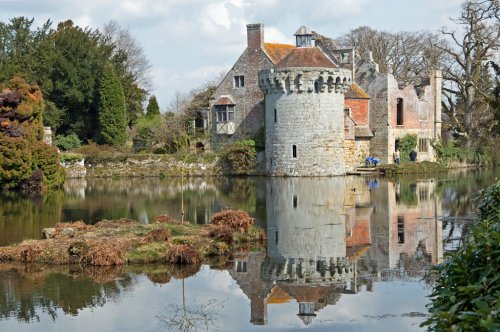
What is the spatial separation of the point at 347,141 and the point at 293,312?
32.3m

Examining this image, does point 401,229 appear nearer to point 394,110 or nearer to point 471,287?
point 471,287

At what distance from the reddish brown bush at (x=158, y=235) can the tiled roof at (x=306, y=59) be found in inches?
986

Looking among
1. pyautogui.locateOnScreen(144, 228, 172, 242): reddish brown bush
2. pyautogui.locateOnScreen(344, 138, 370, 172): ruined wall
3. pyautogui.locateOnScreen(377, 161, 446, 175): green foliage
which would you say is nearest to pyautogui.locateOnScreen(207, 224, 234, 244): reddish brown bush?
pyautogui.locateOnScreen(144, 228, 172, 242): reddish brown bush

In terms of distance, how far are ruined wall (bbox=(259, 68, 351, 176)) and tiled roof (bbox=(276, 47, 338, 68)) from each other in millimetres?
1591

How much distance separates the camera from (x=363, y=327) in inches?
419

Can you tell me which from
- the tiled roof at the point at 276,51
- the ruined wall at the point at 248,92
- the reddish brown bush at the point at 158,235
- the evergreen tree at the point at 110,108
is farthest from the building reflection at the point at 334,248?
the evergreen tree at the point at 110,108

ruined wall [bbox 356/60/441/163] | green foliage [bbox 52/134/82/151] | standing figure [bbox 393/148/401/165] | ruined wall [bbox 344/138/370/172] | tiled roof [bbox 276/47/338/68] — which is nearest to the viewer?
tiled roof [bbox 276/47/338/68]

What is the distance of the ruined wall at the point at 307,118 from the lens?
39.3 m

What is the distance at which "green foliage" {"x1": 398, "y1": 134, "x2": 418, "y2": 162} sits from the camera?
46844mm

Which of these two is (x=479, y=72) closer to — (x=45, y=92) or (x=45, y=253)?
(x=45, y=92)

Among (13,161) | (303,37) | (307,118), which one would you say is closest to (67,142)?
(13,161)

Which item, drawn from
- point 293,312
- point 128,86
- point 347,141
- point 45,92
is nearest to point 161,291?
point 293,312

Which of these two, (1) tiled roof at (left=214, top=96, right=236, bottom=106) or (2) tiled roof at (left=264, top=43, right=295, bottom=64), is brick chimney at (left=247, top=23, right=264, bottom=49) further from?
(1) tiled roof at (left=214, top=96, right=236, bottom=106)

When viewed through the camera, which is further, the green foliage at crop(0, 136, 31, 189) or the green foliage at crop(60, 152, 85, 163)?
the green foliage at crop(60, 152, 85, 163)
